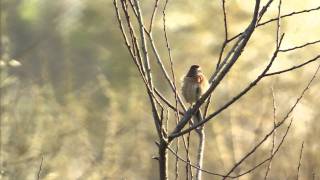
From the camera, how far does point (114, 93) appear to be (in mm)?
7855

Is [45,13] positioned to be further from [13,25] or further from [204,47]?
[204,47]

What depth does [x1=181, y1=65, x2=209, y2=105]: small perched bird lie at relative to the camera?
137 inches

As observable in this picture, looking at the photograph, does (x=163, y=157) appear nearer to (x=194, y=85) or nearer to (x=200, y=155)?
(x=200, y=155)

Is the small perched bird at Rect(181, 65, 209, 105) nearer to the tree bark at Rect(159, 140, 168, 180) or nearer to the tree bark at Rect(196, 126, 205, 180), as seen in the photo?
the tree bark at Rect(196, 126, 205, 180)

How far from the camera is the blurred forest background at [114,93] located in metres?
6.36

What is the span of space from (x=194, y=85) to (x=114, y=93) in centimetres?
441

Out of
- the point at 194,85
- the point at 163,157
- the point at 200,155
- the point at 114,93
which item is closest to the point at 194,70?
the point at 194,85

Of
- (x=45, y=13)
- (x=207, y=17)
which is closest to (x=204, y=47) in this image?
(x=207, y=17)

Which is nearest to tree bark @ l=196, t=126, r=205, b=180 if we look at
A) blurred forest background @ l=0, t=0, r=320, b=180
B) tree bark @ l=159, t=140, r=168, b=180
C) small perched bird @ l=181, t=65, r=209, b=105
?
tree bark @ l=159, t=140, r=168, b=180

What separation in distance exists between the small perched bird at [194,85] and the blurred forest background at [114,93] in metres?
2.08

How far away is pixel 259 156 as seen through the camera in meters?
6.06

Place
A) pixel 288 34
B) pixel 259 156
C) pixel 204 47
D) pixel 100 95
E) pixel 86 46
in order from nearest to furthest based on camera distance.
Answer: pixel 259 156
pixel 288 34
pixel 204 47
pixel 100 95
pixel 86 46

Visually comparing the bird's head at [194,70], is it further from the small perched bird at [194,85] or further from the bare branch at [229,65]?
the bare branch at [229,65]

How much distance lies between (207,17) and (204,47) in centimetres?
53
